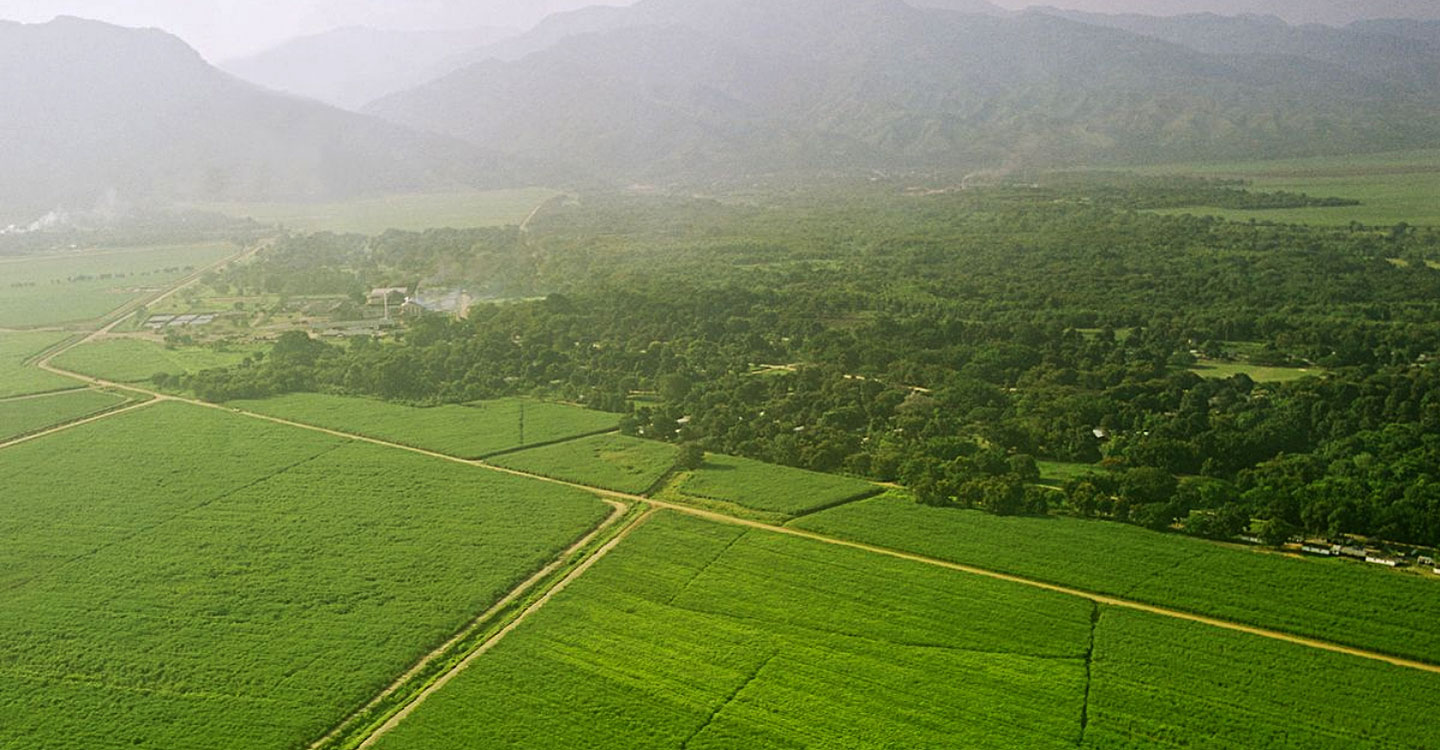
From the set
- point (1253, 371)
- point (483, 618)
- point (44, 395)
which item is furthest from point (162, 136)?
point (1253, 371)

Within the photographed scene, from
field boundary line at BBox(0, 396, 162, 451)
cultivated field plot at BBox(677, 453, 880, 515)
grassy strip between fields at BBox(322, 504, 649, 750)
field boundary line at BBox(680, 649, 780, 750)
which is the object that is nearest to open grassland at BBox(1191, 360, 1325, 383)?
cultivated field plot at BBox(677, 453, 880, 515)

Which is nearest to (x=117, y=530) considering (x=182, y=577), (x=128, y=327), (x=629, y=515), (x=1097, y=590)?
(x=182, y=577)

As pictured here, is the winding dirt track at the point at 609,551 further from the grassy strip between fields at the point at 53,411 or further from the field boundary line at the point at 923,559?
the grassy strip between fields at the point at 53,411

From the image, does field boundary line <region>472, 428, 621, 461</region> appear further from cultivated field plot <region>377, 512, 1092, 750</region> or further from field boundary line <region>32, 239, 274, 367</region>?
field boundary line <region>32, 239, 274, 367</region>

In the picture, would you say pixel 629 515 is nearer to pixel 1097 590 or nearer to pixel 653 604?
pixel 653 604

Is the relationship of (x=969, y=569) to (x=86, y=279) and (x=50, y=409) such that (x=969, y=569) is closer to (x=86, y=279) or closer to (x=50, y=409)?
(x=50, y=409)
